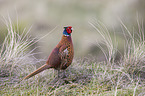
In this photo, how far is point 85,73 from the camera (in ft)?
12.1

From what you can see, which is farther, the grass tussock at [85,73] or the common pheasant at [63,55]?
the common pheasant at [63,55]

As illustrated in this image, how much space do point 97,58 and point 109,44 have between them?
0.36 m

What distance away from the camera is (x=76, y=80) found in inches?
140

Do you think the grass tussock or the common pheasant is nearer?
the grass tussock

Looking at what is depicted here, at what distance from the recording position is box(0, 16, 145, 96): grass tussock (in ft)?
10.6

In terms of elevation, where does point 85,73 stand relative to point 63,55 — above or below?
below

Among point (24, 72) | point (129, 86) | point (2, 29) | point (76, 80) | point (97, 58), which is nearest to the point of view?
point (129, 86)

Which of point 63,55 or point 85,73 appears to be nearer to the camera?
point 63,55

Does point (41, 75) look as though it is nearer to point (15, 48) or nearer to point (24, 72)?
point (24, 72)

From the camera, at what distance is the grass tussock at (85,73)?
323cm

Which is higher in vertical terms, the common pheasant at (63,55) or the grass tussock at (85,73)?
the common pheasant at (63,55)

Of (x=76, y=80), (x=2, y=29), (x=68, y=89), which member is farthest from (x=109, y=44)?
(x=2, y=29)

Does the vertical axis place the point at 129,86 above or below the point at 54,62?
below

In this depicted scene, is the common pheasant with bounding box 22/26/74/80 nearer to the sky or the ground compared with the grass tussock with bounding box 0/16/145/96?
nearer to the sky
